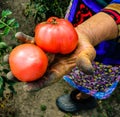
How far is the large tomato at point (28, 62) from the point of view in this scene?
147 centimetres

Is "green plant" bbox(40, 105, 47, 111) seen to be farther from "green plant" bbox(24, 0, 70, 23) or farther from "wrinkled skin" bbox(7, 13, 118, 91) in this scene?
"wrinkled skin" bbox(7, 13, 118, 91)

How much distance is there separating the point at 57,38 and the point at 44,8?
60.7 inches

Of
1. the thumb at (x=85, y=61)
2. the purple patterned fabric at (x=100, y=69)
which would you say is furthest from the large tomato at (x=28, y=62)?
the purple patterned fabric at (x=100, y=69)

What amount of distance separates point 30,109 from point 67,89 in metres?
0.42

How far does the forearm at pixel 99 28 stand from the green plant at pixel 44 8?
51.2 inches

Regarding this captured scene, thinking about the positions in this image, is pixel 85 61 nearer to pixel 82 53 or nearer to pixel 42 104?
pixel 82 53

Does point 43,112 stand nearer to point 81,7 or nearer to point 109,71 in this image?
point 109,71

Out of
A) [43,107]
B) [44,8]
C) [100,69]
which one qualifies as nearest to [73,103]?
[43,107]

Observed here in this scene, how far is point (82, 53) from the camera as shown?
1480 millimetres

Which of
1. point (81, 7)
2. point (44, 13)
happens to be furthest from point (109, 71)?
point (44, 13)

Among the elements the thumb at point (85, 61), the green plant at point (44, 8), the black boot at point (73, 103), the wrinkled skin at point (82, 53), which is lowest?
the black boot at point (73, 103)

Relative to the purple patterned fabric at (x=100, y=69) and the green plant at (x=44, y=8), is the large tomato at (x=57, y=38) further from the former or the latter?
the green plant at (x=44, y=8)

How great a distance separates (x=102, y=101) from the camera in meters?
2.92

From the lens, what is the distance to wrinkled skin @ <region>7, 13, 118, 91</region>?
4.81 ft
